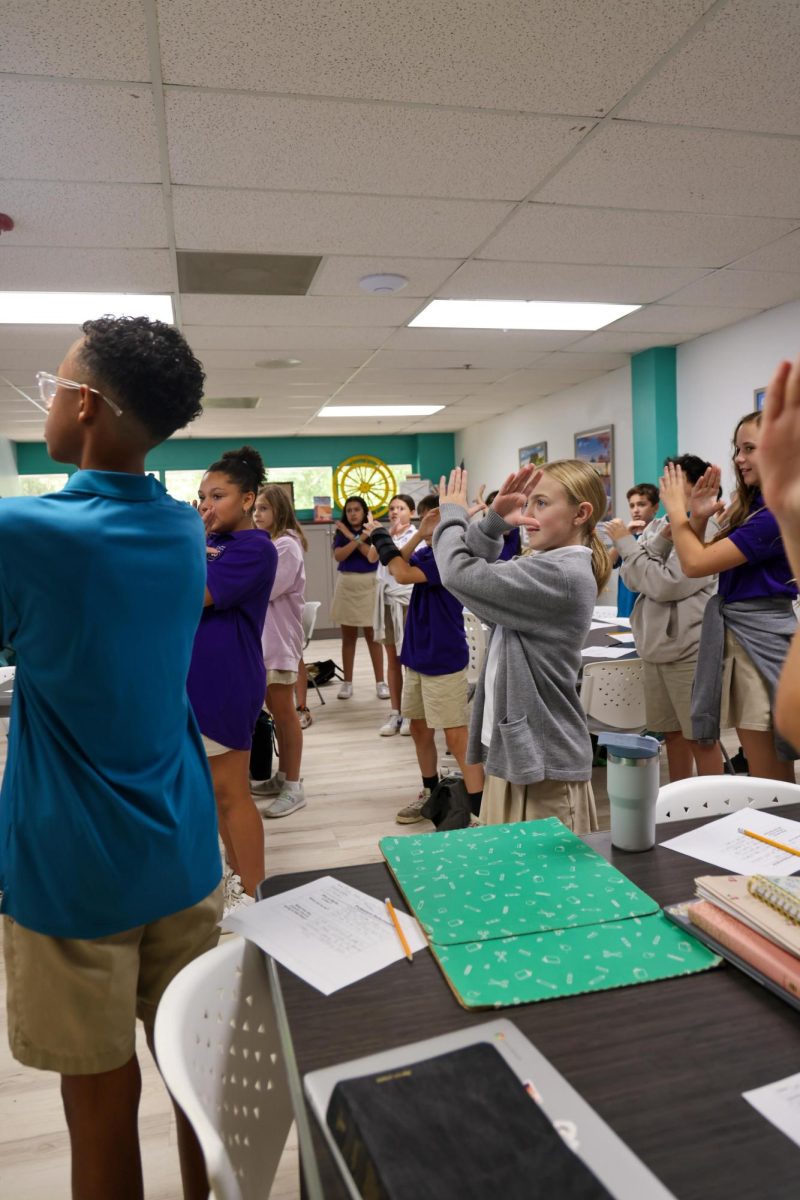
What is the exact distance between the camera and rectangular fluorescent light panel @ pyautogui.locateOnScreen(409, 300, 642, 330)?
194 inches

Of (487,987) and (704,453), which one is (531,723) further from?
(704,453)

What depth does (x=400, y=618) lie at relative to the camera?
518cm

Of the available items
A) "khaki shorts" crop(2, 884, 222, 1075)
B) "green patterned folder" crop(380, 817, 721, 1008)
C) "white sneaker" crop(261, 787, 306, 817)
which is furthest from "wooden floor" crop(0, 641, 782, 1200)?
"green patterned folder" crop(380, 817, 721, 1008)

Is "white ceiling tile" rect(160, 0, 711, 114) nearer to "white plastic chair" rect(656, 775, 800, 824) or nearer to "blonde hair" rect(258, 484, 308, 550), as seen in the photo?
"blonde hair" rect(258, 484, 308, 550)

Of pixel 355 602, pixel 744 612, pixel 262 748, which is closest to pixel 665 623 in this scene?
pixel 744 612

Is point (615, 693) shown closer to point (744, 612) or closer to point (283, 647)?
point (744, 612)

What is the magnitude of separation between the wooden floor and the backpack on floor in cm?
24

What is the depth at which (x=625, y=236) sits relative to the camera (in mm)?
3738

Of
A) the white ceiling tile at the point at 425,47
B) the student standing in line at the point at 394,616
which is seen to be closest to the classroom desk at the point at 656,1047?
the white ceiling tile at the point at 425,47

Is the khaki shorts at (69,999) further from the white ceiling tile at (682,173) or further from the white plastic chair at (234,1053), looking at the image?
the white ceiling tile at (682,173)

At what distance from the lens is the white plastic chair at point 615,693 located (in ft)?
10.5

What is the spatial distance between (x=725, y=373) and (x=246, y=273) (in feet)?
11.4

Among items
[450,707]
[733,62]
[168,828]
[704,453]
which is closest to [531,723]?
[168,828]

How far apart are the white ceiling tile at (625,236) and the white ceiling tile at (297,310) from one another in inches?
40.5
